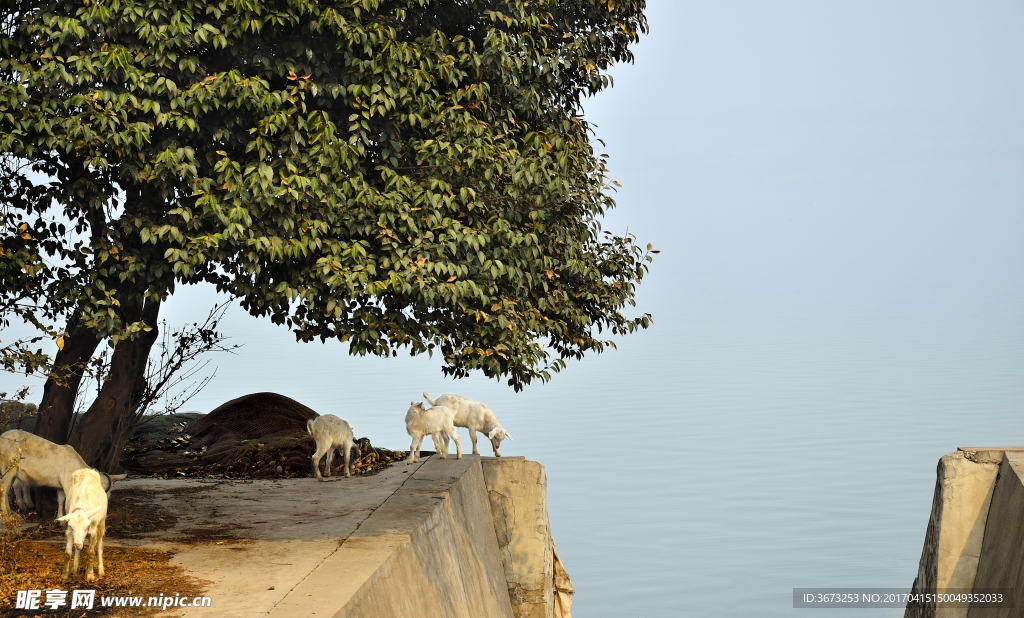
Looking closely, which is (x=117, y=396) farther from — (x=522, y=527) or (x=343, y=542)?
(x=522, y=527)

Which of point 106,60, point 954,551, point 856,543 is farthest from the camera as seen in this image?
point 856,543

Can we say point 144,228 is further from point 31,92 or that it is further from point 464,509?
point 464,509

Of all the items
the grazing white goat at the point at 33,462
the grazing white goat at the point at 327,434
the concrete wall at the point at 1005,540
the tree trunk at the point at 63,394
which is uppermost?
the tree trunk at the point at 63,394

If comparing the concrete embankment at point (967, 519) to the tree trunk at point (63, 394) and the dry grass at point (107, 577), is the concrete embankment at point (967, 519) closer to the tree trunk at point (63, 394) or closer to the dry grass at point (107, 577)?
the dry grass at point (107, 577)

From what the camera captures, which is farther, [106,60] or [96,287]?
[96,287]

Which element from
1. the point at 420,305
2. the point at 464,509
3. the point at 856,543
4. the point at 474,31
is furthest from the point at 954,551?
the point at 856,543

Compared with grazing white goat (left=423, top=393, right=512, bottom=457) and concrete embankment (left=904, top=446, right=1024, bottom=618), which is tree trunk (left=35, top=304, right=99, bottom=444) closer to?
grazing white goat (left=423, top=393, right=512, bottom=457)

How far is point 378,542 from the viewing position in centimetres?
962

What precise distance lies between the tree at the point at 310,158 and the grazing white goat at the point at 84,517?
1.96 m

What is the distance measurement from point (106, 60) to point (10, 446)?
3652mm

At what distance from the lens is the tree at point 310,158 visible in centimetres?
898

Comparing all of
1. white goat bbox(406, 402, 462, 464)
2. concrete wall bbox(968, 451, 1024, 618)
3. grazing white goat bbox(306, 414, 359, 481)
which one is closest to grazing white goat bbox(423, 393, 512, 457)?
white goat bbox(406, 402, 462, 464)

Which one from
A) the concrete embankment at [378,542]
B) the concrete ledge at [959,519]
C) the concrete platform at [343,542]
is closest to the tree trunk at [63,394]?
the concrete platform at [343,542]

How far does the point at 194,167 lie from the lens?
9.09m
